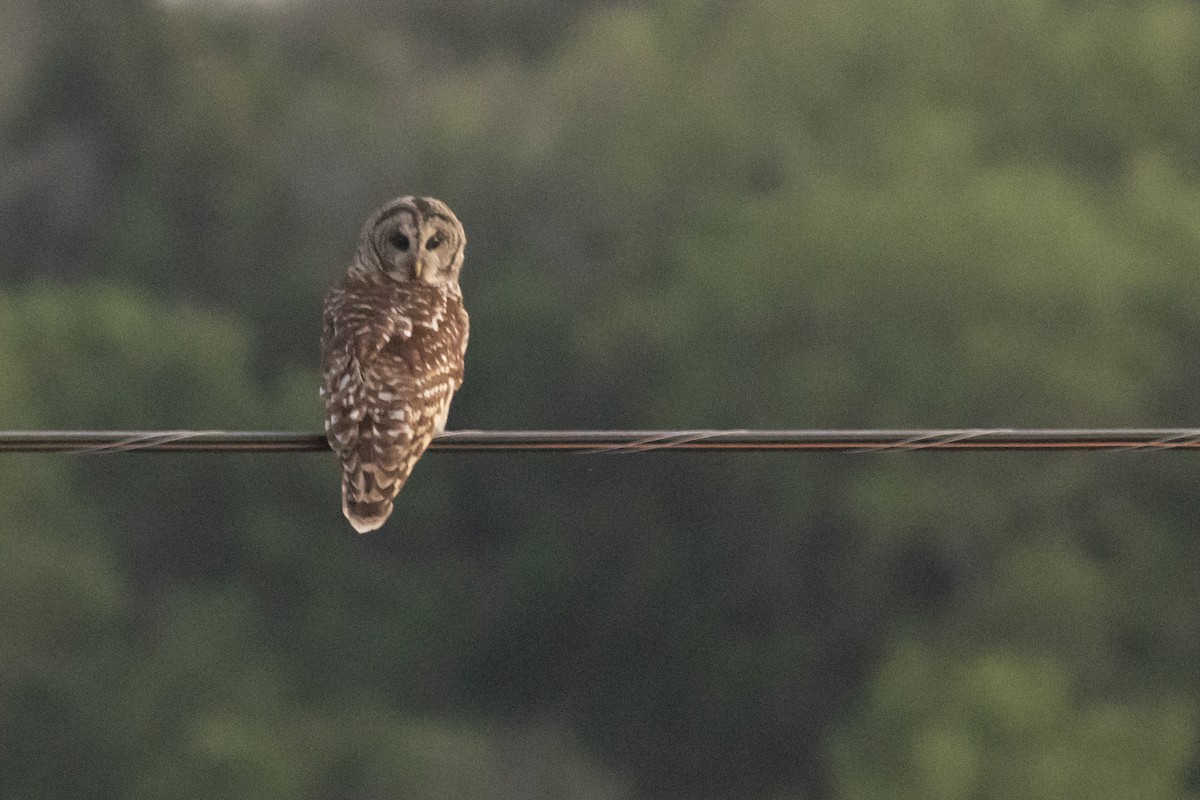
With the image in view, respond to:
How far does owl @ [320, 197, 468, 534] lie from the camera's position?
773 centimetres

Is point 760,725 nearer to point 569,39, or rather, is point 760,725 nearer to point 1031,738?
point 1031,738

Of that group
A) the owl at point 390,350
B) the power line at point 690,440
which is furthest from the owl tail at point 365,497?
the power line at point 690,440

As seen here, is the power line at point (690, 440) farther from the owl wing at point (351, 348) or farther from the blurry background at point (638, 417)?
the blurry background at point (638, 417)

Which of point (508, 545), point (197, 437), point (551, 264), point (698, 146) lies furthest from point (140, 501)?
point (197, 437)

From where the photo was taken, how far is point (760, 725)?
48875 mm

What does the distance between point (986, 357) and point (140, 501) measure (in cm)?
1830

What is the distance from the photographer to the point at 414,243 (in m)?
9.45

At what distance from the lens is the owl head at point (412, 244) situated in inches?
370

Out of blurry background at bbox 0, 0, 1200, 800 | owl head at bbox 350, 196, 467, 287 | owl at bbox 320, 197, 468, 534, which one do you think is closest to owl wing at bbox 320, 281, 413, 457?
owl at bbox 320, 197, 468, 534

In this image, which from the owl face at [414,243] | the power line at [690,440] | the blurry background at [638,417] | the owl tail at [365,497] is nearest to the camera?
the power line at [690,440]

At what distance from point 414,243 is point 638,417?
4219 cm

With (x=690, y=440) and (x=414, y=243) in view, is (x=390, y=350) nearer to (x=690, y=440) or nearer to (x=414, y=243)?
(x=414, y=243)

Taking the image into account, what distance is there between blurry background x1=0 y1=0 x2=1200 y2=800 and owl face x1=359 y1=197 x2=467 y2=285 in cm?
3356

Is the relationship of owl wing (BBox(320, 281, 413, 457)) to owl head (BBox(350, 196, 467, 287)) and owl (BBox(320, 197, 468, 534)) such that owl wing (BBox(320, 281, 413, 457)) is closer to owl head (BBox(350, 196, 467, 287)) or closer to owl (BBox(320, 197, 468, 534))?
owl (BBox(320, 197, 468, 534))
